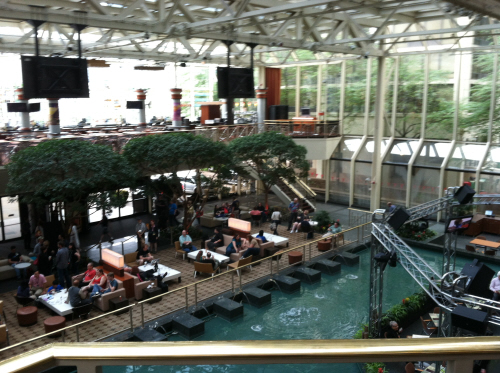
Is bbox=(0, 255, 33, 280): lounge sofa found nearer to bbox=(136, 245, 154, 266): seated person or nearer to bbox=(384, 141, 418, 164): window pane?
bbox=(136, 245, 154, 266): seated person

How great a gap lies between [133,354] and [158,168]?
1508 centimetres

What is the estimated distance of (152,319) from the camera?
10961 mm

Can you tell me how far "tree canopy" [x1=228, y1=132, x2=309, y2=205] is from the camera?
18.5m

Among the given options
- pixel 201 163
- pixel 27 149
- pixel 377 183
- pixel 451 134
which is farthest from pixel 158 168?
→ pixel 451 134

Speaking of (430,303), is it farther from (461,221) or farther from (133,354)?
(133,354)

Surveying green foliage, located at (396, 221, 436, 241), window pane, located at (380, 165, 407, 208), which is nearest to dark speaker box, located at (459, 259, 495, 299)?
green foliage, located at (396, 221, 436, 241)

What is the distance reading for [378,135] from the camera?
22250 millimetres

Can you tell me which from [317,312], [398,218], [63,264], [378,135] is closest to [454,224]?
[398,218]

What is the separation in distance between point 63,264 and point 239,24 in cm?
996

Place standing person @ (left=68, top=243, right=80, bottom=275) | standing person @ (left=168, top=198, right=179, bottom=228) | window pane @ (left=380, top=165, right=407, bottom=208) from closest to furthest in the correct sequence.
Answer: standing person @ (left=68, top=243, right=80, bottom=275) → standing person @ (left=168, top=198, right=179, bottom=228) → window pane @ (left=380, top=165, right=407, bottom=208)

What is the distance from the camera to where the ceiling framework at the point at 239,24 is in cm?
1197

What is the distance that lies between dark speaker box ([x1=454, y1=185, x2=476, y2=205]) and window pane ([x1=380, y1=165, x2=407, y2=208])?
1075 centimetres

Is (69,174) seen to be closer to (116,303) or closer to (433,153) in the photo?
(116,303)

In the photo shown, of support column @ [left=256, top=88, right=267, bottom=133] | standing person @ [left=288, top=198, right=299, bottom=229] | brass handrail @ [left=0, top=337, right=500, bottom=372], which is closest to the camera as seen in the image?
brass handrail @ [left=0, top=337, right=500, bottom=372]
